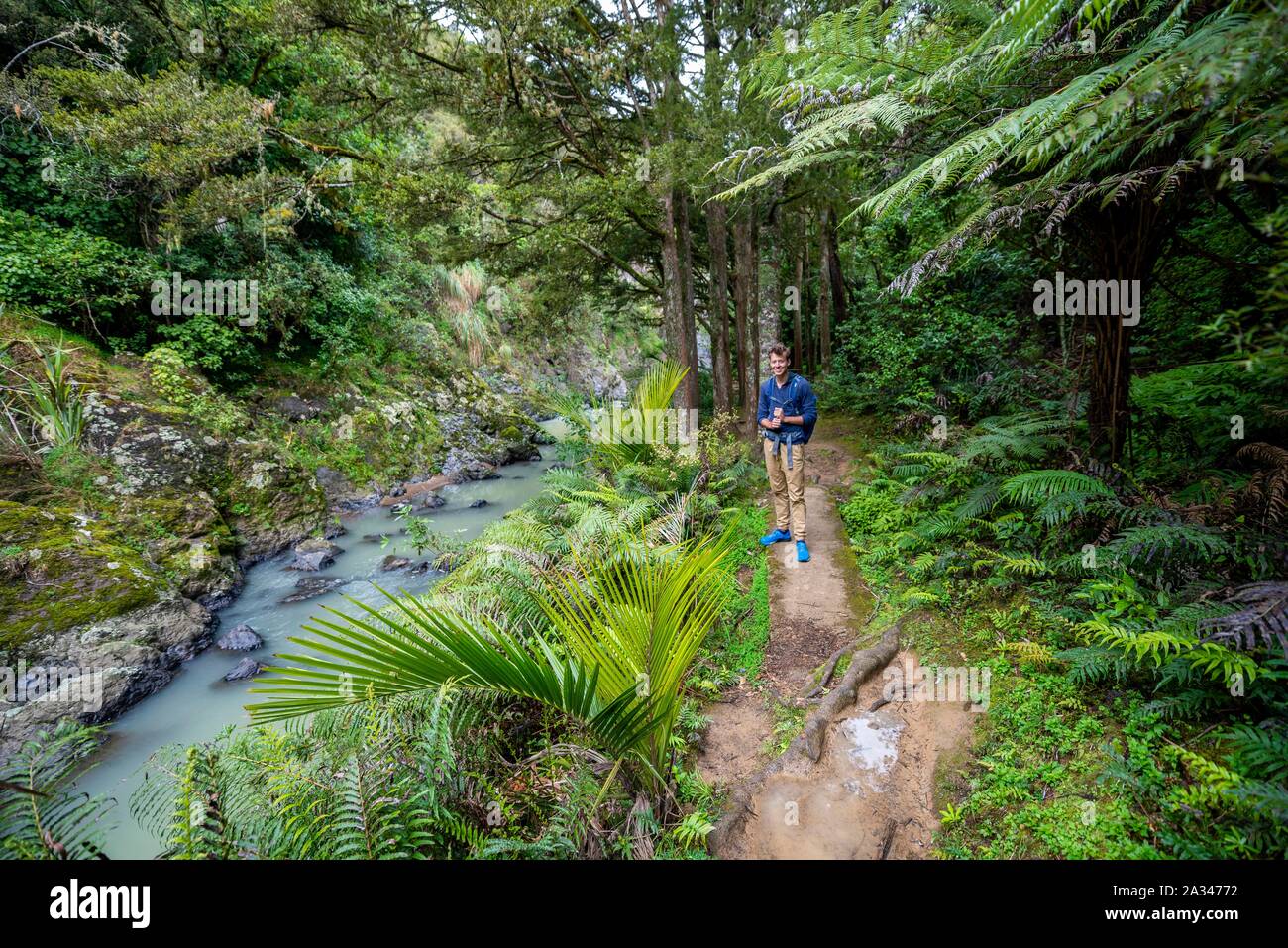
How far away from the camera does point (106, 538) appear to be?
6.34m

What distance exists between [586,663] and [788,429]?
11.3 feet

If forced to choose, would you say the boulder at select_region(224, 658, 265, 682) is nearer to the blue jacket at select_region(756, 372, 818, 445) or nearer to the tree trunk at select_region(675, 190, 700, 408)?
the blue jacket at select_region(756, 372, 818, 445)

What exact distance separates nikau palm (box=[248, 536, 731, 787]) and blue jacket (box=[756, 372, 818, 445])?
279cm

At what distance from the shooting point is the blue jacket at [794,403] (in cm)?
491

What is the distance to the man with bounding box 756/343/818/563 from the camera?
193 inches

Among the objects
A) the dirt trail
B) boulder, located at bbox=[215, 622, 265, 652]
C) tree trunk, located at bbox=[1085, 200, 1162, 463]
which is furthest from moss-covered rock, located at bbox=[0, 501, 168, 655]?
tree trunk, located at bbox=[1085, 200, 1162, 463]

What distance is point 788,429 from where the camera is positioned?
5.01 metres

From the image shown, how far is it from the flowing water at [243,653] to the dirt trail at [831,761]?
2.81 metres

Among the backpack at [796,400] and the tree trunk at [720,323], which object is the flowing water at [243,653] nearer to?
the backpack at [796,400]

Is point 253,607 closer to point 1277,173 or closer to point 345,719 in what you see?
point 345,719

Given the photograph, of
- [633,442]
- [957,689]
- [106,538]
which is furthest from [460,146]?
[957,689]

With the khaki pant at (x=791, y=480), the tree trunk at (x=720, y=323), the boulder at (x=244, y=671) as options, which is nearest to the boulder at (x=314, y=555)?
the boulder at (x=244, y=671)

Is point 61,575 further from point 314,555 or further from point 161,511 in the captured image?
point 314,555

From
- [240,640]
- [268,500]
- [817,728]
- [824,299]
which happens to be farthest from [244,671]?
[824,299]
